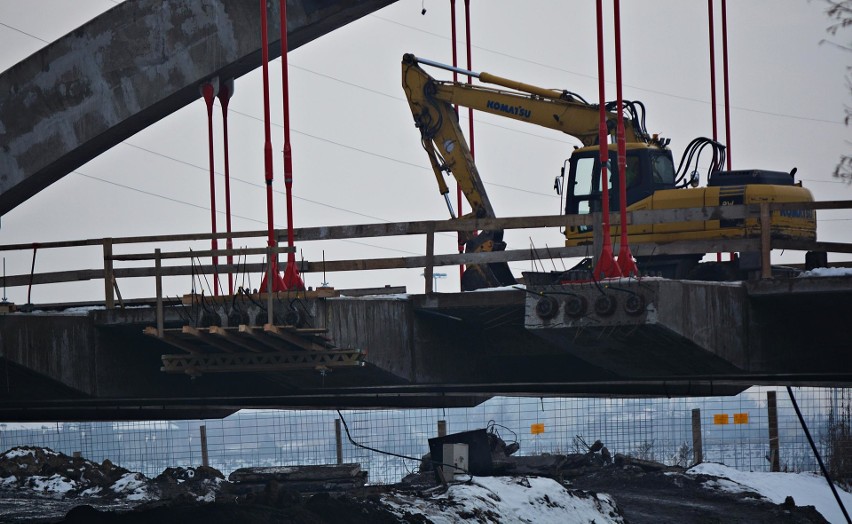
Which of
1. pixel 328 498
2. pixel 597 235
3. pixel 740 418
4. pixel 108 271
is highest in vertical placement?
pixel 597 235

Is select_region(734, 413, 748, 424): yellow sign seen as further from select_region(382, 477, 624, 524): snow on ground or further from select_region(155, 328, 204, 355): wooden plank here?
select_region(155, 328, 204, 355): wooden plank

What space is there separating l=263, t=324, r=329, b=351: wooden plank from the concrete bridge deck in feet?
0.07

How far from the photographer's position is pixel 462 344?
59.5 feet

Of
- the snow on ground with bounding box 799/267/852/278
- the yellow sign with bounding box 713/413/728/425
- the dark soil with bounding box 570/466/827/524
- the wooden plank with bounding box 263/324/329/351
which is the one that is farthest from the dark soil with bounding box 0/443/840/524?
the snow on ground with bounding box 799/267/852/278

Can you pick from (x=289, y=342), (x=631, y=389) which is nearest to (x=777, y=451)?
(x=631, y=389)

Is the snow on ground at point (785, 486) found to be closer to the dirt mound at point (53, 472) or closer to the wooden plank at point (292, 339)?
the wooden plank at point (292, 339)

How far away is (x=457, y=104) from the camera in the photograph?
89.3 ft

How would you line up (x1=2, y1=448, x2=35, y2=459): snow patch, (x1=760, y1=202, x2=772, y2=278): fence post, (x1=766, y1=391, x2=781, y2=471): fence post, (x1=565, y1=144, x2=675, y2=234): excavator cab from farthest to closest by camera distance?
(x1=2, y1=448, x2=35, y2=459): snow patch → (x1=766, y1=391, x2=781, y2=471): fence post → (x1=565, y1=144, x2=675, y2=234): excavator cab → (x1=760, y1=202, x2=772, y2=278): fence post

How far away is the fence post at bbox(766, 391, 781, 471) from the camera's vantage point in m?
28.8

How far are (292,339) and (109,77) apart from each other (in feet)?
35.1

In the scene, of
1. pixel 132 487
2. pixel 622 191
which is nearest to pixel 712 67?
pixel 622 191

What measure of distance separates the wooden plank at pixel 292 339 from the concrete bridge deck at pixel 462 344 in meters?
0.02

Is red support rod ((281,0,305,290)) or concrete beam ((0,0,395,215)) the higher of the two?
concrete beam ((0,0,395,215))

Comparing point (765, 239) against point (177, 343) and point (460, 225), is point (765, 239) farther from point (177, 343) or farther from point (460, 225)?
point (177, 343)
